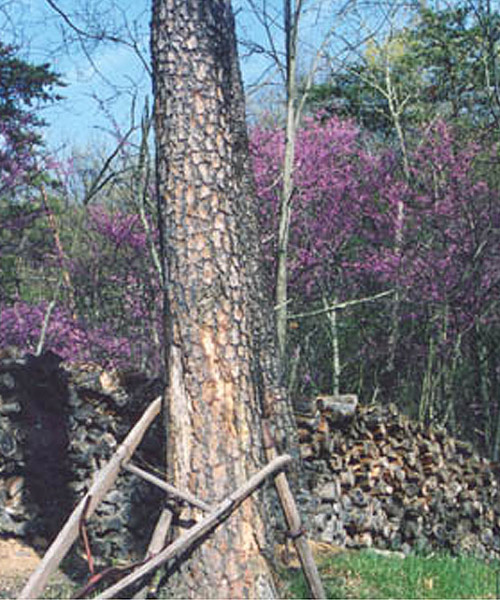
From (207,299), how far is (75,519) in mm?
1266

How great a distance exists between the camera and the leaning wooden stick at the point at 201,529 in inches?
146

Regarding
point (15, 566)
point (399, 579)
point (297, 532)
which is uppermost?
point (297, 532)

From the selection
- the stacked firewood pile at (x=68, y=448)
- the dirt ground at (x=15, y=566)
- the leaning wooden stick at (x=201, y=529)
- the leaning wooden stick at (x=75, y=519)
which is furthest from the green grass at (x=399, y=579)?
the dirt ground at (x=15, y=566)

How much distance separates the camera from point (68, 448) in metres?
6.31

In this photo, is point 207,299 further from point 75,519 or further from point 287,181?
point 287,181

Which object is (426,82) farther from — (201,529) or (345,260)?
(201,529)

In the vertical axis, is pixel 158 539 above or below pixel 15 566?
above

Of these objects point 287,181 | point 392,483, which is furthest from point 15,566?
point 287,181

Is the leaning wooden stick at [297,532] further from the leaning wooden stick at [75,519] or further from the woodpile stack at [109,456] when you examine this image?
the woodpile stack at [109,456]

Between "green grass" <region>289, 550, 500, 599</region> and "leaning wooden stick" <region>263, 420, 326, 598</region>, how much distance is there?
424mm

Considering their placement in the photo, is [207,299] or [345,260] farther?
[345,260]

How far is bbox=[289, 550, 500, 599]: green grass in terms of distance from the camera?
4621mm

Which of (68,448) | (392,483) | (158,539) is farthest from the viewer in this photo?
(392,483)

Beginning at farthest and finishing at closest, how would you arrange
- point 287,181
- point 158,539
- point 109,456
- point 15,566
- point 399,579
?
point 287,181 < point 109,456 < point 15,566 < point 399,579 < point 158,539
